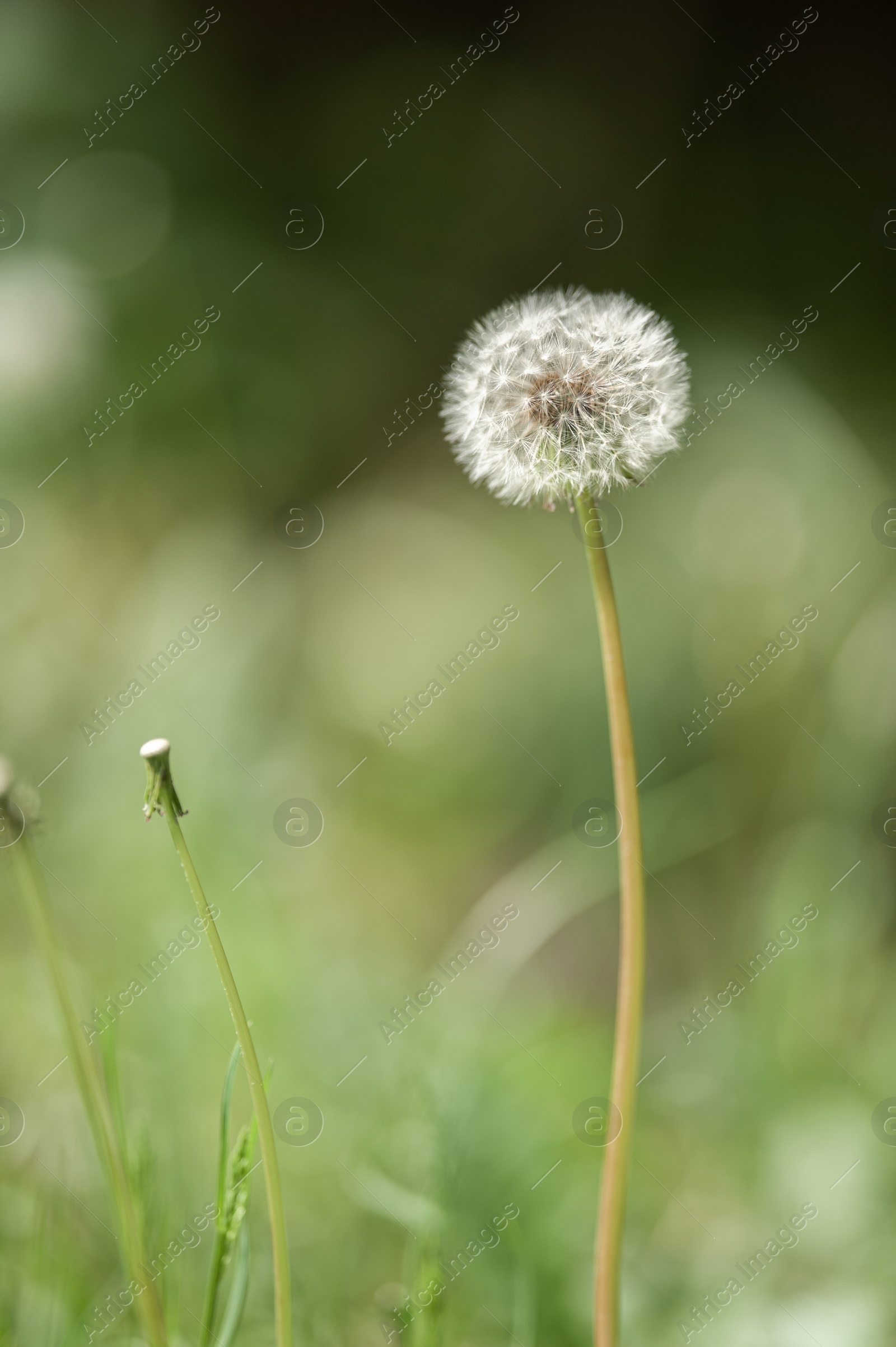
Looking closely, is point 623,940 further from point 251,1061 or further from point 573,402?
point 573,402

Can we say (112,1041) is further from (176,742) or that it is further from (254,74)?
(254,74)

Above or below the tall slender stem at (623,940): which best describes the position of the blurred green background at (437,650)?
above

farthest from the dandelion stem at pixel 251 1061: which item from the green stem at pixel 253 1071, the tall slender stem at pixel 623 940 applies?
the tall slender stem at pixel 623 940

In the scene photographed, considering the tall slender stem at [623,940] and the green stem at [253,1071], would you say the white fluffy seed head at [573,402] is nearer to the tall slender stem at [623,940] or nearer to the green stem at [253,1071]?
the tall slender stem at [623,940]

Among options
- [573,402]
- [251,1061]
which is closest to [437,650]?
[573,402]

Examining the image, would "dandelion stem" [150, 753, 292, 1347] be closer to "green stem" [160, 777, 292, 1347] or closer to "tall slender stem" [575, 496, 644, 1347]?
"green stem" [160, 777, 292, 1347]

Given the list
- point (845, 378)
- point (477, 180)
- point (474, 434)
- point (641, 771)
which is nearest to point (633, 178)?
point (477, 180)

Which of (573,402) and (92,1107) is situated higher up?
(573,402)
